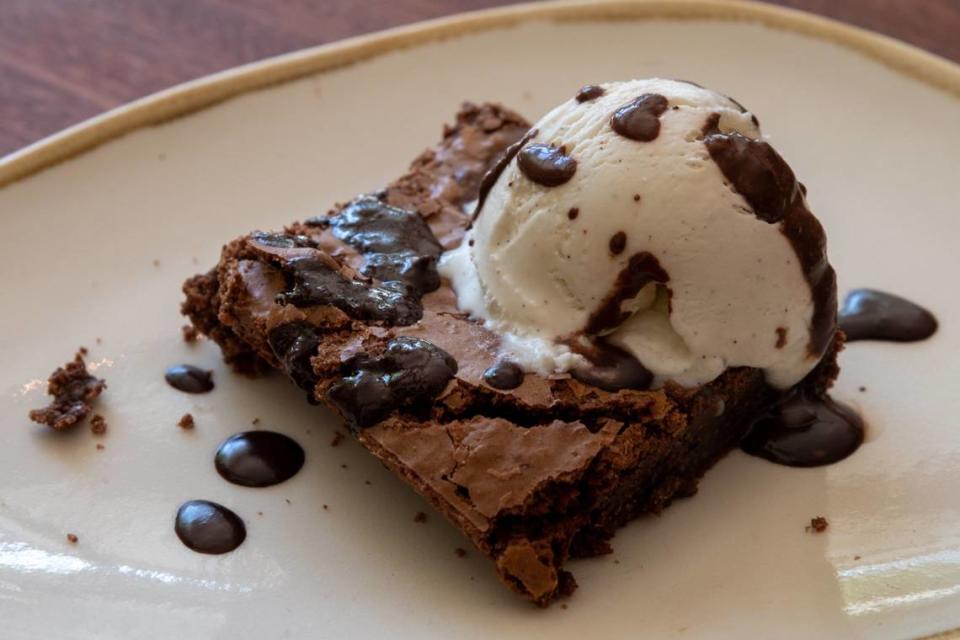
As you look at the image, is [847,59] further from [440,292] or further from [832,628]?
[832,628]

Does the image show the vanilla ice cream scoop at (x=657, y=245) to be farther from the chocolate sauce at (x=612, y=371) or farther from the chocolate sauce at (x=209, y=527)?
the chocolate sauce at (x=209, y=527)

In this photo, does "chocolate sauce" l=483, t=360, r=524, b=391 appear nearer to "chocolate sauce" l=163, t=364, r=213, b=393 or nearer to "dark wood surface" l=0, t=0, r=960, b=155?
"chocolate sauce" l=163, t=364, r=213, b=393

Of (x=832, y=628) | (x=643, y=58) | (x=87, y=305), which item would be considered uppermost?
(x=643, y=58)

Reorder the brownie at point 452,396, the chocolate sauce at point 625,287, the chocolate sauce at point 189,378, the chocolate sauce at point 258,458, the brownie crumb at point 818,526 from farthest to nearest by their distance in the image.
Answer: the chocolate sauce at point 189,378 < the chocolate sauce at point 258,458 < the brownie crumb at point 818,526 < the chocolate sauce at point 625,287 < the brownie at point 452,396

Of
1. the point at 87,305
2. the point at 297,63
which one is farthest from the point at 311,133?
the point at 87,305

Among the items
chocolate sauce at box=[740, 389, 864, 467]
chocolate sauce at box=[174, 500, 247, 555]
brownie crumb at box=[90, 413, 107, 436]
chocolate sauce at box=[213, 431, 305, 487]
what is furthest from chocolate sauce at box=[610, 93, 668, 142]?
brownie crumb at box=[90, 413, 107, 436]

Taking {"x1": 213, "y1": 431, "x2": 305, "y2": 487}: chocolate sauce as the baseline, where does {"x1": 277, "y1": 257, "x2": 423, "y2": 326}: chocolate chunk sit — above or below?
above

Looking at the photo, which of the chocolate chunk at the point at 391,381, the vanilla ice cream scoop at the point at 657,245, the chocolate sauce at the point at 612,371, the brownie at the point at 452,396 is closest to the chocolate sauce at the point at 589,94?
the vanilla ice cream scoop at the point at 657,245
